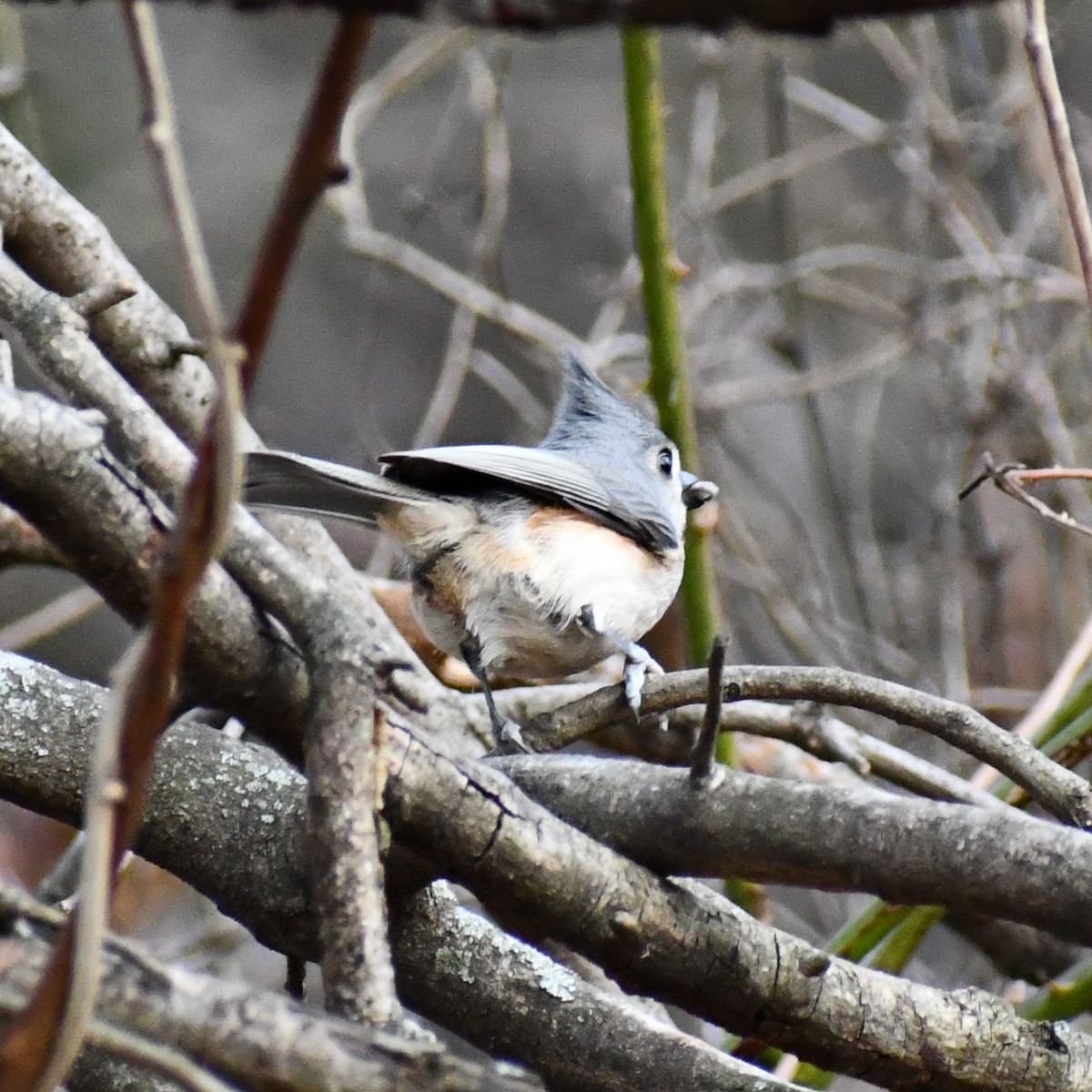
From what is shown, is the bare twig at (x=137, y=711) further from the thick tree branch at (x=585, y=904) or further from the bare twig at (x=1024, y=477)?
the bare twig at (x=1024, y=477)

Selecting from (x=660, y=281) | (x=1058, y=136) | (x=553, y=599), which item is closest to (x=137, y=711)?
(x=1058, y=136)

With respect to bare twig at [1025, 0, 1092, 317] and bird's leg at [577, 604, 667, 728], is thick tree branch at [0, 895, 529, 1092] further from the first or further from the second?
bare twig at [1025, 0, 1092, 317]

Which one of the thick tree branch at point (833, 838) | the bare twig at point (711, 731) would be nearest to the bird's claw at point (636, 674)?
the thick tree branch at point (833, 838)

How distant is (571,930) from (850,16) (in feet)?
2.96

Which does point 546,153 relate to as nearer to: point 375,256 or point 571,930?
point 375,256

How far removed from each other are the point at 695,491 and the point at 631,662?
554mm

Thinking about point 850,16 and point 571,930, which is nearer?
point 850,16

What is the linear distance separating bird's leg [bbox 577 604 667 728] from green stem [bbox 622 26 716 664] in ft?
0.56

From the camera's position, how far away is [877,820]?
3.63 feet

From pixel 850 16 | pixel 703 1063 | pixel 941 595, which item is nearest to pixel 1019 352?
pixel 941 595

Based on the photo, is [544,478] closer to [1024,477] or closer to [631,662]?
[631,662]

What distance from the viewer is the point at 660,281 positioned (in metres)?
2.31

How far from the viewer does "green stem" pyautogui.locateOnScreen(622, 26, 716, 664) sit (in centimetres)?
221

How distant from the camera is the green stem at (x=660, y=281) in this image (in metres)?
2.21
